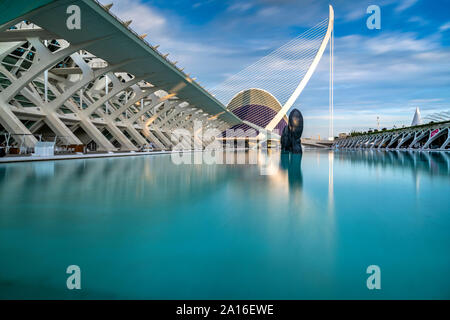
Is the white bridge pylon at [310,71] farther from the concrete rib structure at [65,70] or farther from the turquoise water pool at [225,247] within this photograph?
the turquoise water pool at [225,247]

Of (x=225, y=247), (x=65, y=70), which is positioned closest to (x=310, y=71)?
(x=65, y=70)

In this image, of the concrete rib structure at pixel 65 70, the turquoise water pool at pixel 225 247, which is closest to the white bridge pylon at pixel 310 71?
the concrete rib structure at pixel 65 70

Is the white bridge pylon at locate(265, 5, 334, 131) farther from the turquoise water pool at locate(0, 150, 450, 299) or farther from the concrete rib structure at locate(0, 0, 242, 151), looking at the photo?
the turquoise water pool at locate(0, 150, 450, 299)

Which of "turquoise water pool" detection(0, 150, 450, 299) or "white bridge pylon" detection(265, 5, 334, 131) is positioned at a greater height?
"white bridge pylon" detection(265, 5, 334, 131)

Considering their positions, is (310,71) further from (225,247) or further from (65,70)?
(225,247)

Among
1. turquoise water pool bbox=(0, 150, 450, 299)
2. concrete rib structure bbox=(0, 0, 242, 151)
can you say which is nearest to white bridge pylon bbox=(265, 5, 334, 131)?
concrete rib structure bbox=(0, 0, 242, 151)

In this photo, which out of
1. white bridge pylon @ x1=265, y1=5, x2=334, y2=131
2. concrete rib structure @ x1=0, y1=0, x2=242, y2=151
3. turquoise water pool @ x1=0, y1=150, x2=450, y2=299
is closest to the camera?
turquoise water pool @ x1=0, y1=150, x2=450, y2=299

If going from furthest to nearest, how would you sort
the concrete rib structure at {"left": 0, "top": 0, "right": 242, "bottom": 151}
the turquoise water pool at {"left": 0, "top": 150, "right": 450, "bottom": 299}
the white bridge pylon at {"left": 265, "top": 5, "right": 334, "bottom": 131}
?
the white bridge pylon at {"left": 265, "top": 5, "right": 334, "bottom": 131} → the concrete rib structure at {"left": 0, "top": 0, "right": 242, "bottom": 151} → the turquoise water pool at {"left": 0, "top": 150, "right": 450, "bottom": 299}

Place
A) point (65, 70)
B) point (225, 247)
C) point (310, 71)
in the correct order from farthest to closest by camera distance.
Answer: point (310, 71), point (65, 70), point (225, 247)

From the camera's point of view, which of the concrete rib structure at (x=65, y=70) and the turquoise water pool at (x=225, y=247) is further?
the concrete rib structure at (x=65, y=70)
